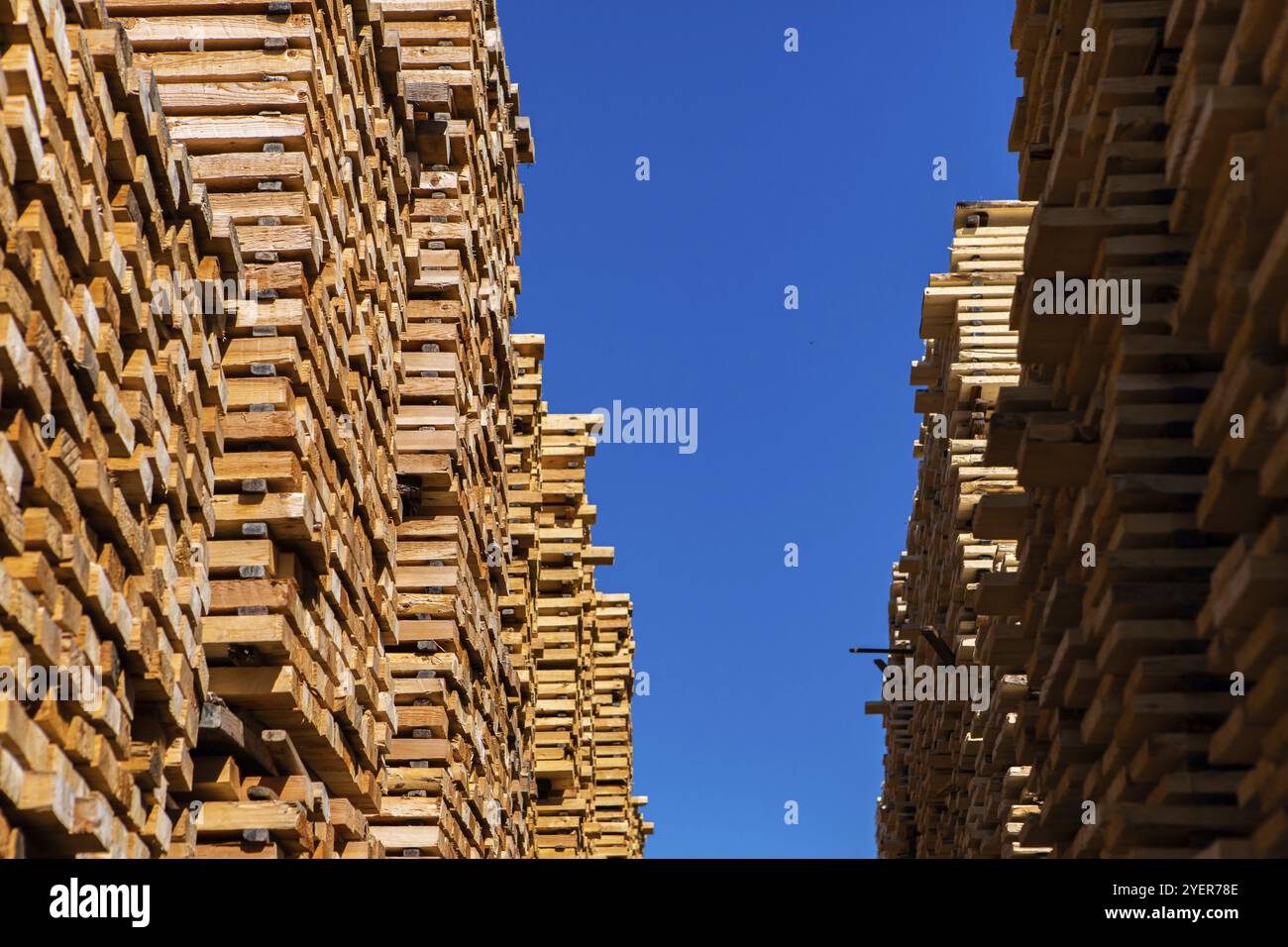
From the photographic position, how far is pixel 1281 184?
17.5 ft

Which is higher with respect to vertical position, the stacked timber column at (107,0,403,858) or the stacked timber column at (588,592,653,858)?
the stacked timber column at (588,592,653,858)

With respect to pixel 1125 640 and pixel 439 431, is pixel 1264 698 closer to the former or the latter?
pixel 1125 640

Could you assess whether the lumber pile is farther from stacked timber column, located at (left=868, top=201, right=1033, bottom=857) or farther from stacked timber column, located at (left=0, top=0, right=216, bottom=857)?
stacked timber column, located at (left=0, top=0, right=216, bottom=857)

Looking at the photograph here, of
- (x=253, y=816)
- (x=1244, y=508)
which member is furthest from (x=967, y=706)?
(x=1244, y=508)

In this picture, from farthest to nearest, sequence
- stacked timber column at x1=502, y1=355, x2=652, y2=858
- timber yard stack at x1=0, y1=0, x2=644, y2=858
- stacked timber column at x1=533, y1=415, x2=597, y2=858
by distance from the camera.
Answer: stacked timber column at x1=533, y1=415, x2=597, y2=858 → stacked timber column at x1=502, y1=355, x2=652, y2=858 → timber yard stack at x1=0, y1=0, x2=644, y2=858

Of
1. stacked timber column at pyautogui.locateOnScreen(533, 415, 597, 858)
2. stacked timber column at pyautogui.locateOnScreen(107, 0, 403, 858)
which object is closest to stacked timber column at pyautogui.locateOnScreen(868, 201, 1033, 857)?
stacked timber column at pyautogui.locateOnScreen(107, 0, 403, 858)

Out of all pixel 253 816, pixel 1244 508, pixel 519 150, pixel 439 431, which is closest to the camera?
pixel 1244 508

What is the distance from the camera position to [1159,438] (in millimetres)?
6539

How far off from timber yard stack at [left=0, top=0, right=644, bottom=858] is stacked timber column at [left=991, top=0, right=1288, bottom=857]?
327 cm

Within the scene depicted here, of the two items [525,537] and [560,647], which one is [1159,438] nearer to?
[525,537]

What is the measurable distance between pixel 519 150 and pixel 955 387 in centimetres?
484

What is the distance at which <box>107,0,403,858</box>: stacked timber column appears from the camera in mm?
7836

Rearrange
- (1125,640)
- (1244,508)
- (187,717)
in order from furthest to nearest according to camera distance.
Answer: (187,717) → (1125,640) → (1244,508)

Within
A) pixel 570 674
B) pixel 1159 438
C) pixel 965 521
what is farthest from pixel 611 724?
pixel 1159 438
